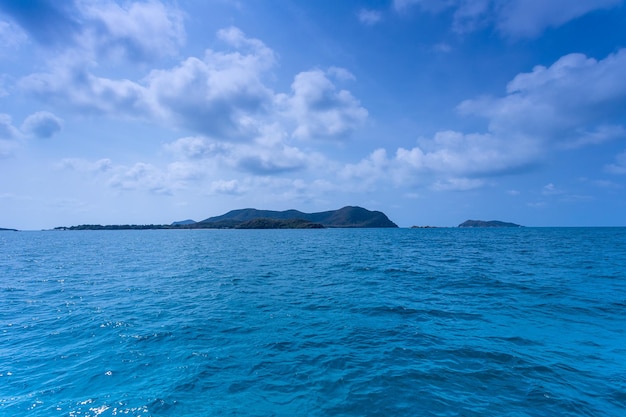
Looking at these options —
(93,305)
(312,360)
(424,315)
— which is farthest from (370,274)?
(93,305)

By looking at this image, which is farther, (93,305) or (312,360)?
(93,305)

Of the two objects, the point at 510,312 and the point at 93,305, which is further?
the point at 93,305

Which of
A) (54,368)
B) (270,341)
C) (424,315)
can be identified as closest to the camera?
(54,368)

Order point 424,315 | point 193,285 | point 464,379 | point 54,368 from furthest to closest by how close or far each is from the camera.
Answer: point 193,285 < point 424,315 < point 54,368 < point 464,379

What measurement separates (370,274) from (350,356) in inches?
877

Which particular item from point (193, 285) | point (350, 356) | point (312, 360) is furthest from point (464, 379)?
point (193, 285)

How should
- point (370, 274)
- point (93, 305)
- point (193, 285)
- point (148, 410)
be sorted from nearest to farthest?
1. point (148, 410)
2. point (93, 305)
3. point (193, 285)
4. point (370, 274)

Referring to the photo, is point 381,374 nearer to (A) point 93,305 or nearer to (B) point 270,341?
(B) point 270,341

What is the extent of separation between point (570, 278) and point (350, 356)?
33.2 meters

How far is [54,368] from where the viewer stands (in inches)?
502

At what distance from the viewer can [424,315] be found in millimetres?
19297

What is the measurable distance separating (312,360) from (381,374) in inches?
129

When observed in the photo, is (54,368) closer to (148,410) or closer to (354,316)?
(148,410)

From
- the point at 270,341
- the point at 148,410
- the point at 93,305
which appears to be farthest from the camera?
the point at 93,305
